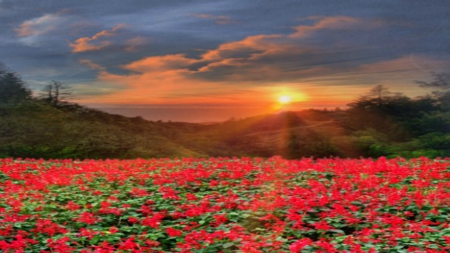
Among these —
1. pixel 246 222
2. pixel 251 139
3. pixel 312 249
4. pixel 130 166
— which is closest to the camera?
pixel 312 249

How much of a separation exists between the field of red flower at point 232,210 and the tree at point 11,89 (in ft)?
26.4

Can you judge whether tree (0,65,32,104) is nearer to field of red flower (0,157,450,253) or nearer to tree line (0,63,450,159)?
tree line (0,63,450,159)

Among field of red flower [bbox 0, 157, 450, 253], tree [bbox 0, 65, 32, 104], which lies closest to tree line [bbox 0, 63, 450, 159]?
tree [bbox 0, 65, 32, 104]

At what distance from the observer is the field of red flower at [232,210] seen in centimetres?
466

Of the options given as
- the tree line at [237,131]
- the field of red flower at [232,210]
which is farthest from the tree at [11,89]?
the field of red flower at [232,210]

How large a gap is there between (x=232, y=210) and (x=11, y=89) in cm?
1200

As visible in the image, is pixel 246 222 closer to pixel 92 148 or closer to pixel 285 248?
pixel 285 248

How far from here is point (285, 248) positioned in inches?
179

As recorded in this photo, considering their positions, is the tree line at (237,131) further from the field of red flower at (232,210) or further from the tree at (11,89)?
the field of red flower at (232,210)

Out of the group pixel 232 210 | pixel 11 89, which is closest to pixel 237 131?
pixel 11 89

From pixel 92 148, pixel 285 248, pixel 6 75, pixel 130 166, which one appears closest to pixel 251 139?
pixel 92 148

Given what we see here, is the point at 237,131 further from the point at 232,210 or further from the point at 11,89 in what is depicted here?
the point at 232,210

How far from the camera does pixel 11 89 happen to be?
15781mm

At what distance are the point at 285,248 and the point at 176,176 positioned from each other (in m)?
3.36
